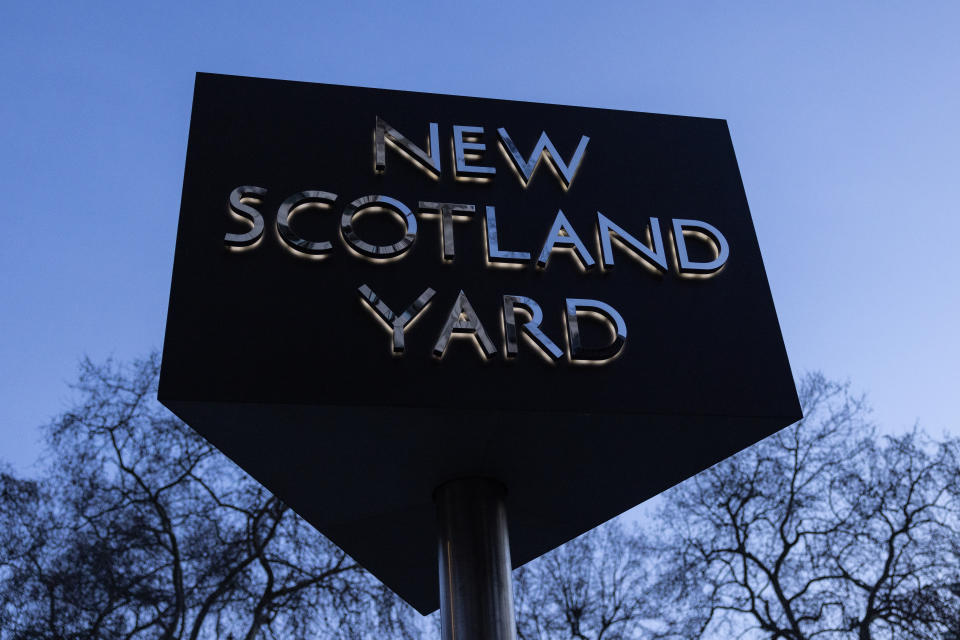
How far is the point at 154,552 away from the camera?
1970 centimetres

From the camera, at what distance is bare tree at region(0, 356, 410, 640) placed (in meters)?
18.4

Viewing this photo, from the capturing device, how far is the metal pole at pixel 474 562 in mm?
8258

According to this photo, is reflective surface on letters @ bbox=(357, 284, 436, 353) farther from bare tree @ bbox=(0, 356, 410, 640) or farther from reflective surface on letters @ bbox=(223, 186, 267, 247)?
bare tree @ bbox=(0, 356, 410, 640)

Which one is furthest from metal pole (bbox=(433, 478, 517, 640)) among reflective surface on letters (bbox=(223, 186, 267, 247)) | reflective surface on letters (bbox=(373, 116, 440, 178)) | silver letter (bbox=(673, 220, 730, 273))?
reflective surface on letters (bbox=(373, 116, 440, 178))

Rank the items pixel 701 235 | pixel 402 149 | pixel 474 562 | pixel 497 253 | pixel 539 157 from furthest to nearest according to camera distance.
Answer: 1. pixel 539 157
2. pixel 701 235
3. pixel 402 149
4. pixel 497 253
5. pixel 474 562

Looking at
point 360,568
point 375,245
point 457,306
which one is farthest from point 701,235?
→ point 360,568

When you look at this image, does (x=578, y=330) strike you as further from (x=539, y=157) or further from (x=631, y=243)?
(x=539, y=157)

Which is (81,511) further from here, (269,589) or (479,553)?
(479,553)

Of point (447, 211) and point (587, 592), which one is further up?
point (587, 592)

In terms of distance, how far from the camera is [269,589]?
64.9 feet

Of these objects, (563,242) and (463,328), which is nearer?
(463,328)

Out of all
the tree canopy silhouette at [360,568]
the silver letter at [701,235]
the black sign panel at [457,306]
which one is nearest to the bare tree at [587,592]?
the tree canopy silhouette at [360,568]

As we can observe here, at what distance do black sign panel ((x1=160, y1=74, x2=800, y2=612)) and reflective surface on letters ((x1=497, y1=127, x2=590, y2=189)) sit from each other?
25 millimetres

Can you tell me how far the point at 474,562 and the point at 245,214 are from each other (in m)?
3.80
